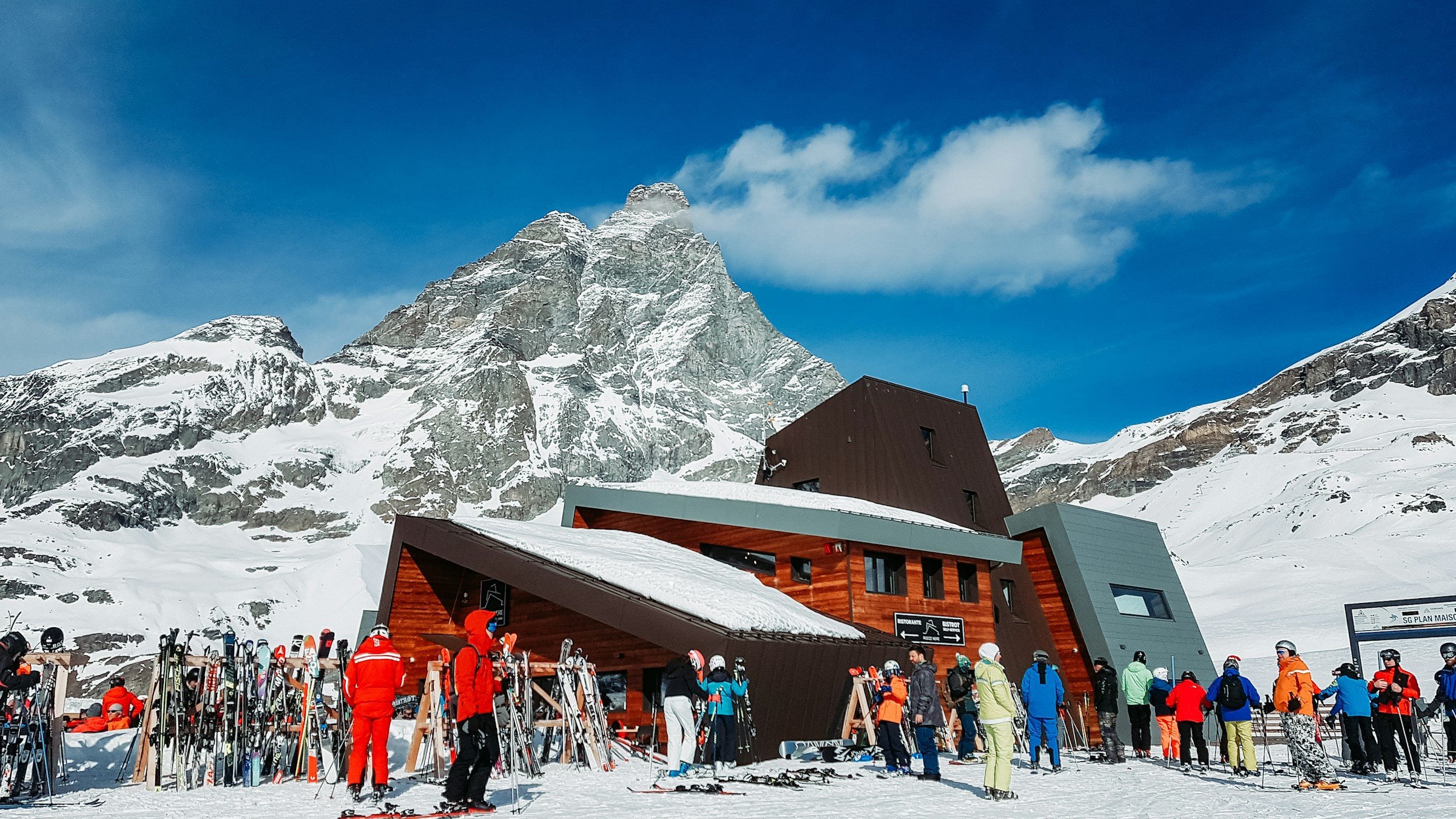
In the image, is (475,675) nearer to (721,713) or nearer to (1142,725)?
(721,713)

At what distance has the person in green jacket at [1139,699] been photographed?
1389 cm

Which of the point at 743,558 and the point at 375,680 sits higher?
the point at 743,558

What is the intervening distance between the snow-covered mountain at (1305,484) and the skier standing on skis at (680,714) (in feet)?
108

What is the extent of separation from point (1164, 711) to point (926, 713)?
18.8ft

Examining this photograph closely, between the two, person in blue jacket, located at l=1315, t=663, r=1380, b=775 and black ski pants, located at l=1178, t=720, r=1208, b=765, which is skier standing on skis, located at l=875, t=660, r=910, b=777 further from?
person in blue jacket, located at l=1315, t=663, r=1380, b=775

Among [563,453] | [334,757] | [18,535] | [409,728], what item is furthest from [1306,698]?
[563,453]

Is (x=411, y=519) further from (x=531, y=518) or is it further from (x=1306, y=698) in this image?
(x=531, y=518)

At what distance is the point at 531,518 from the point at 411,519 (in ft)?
423

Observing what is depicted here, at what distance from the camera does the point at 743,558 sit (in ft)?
64.3

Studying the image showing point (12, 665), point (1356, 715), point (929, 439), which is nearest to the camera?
point (12, 665)

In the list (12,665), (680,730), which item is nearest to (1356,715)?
(680,730)

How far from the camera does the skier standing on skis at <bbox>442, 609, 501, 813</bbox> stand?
25.2 feet

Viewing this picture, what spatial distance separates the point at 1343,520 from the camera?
254ft

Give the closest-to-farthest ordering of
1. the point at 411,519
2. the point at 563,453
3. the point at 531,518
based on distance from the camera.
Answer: the point at 411,519 < the point at 531,518 < the point at 563,453
